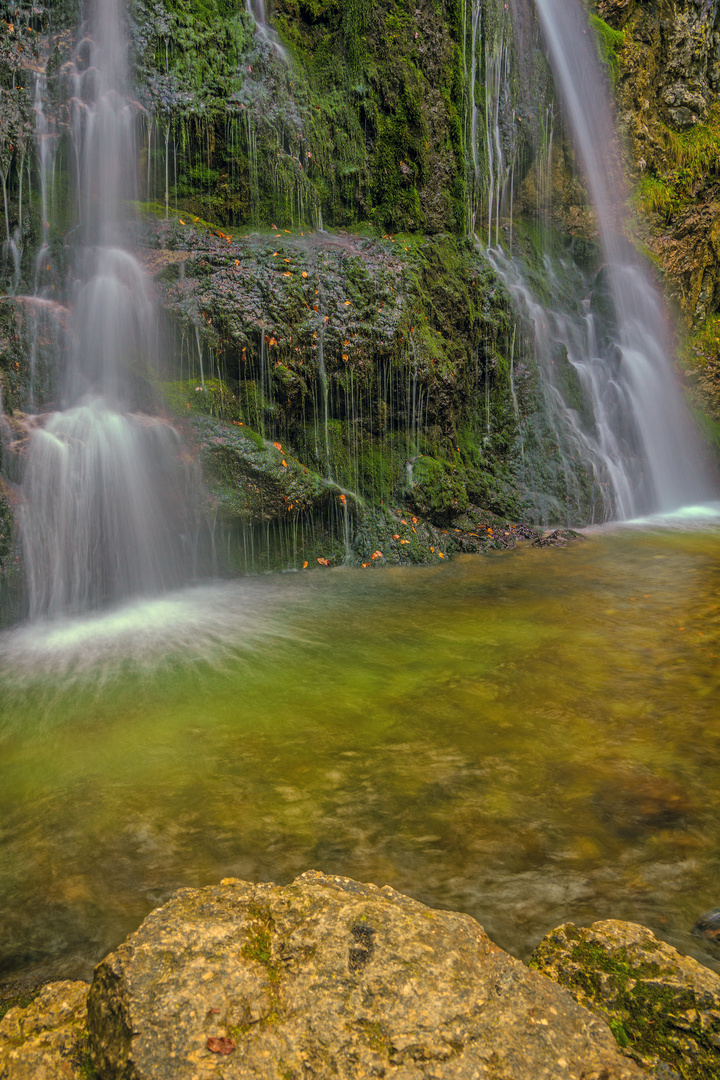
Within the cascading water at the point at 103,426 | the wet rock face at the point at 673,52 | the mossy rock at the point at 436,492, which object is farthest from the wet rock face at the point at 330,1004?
the wet rock face at the point at 673,52

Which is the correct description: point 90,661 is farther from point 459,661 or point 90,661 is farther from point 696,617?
point 696,617

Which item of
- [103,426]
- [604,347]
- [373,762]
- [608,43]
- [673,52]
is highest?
[673,52]

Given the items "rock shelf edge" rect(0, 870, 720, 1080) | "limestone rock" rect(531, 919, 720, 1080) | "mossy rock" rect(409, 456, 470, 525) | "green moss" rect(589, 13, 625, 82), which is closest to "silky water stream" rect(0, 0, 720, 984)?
"limestone rock" rect(531, 919, 720, 1080)

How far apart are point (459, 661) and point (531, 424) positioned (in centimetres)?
713

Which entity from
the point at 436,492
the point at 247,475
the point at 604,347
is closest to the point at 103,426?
the point at 247,475

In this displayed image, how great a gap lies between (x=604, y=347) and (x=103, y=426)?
34.0 feet

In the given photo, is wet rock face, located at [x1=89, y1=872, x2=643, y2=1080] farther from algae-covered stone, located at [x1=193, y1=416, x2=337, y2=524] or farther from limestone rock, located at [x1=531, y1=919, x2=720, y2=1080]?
algae-covered stone, located at [x1=193, y1=416, x2=337, y2=524]

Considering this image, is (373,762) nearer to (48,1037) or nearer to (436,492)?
(48,1037)

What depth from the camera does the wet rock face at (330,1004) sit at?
1.41 metres

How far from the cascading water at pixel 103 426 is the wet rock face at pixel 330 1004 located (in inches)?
212

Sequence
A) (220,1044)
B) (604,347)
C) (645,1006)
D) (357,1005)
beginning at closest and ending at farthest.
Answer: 1. (220,1044)
2. (357,1005)
3. (645,1006)
4. (604,347)

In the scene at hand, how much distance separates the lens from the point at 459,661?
4.80 meters

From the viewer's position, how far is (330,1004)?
155 cm

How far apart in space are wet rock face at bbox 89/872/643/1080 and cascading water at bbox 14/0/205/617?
5.38 meters
